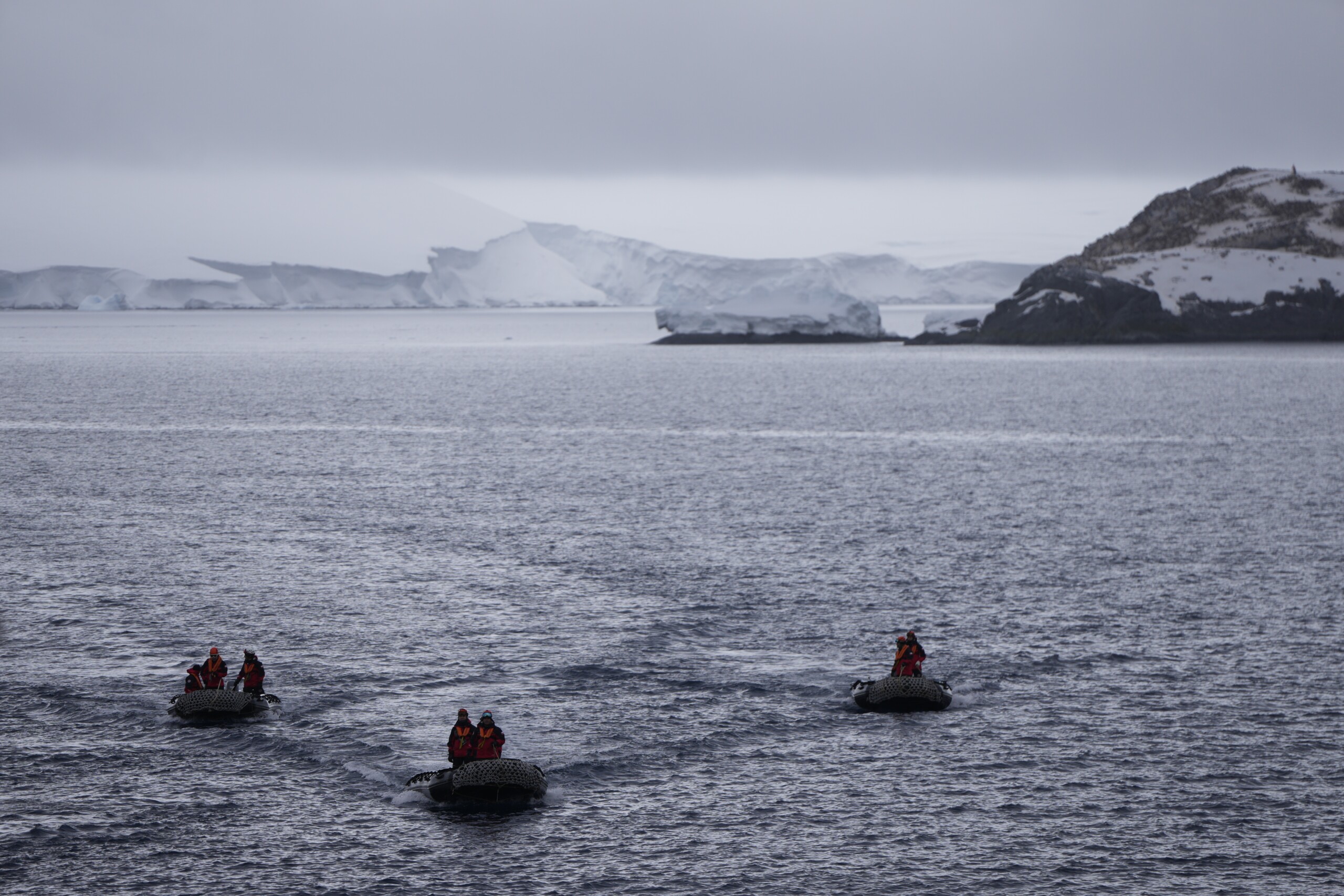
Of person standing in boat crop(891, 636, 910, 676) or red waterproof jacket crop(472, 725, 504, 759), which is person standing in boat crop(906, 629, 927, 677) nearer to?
person standing in boat crop(891, 636, 910, 676)

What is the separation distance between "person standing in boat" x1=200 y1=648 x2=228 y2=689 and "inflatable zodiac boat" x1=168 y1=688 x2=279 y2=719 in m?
0.26

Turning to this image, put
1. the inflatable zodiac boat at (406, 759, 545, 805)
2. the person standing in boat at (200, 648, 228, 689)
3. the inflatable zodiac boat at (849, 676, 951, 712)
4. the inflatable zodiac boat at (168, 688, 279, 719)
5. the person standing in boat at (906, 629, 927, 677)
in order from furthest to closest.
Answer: the person standing in boat at (906, 629, 927, 677)
the inflatable zodiac boat at (849, 676, 951, 712)
the person standing in boat at (200, 648, 228, 689)
the inflatable zodiac boat at (168, 688, 279, 719)
the inflatable zodiac boat at (406, 759, 545, 805)

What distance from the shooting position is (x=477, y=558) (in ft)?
177

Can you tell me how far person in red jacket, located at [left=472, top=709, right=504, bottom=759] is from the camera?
96.7ft

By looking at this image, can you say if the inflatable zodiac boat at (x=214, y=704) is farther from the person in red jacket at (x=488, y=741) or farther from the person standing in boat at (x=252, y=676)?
A: the person in red jacket at (x=488, y=741)

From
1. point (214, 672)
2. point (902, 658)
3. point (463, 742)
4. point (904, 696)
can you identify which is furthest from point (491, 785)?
point (902, 658)

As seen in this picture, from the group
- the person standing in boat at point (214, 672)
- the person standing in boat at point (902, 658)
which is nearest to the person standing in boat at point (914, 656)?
the person standing in boat at point (902, 658)

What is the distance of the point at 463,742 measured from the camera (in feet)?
97.1

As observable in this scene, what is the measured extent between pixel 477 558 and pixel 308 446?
140 feet

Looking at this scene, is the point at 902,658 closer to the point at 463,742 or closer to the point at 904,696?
the point at 904,696

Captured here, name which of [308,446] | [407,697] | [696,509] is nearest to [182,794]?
[407,697]

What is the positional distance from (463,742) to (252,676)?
7.46 meters

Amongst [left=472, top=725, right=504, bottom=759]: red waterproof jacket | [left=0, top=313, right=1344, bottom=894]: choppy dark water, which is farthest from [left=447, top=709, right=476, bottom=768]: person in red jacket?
[left=0, top=313, right=1344, bottom=894]: choppy dark water

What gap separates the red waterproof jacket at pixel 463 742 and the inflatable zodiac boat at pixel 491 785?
1.22 ft
